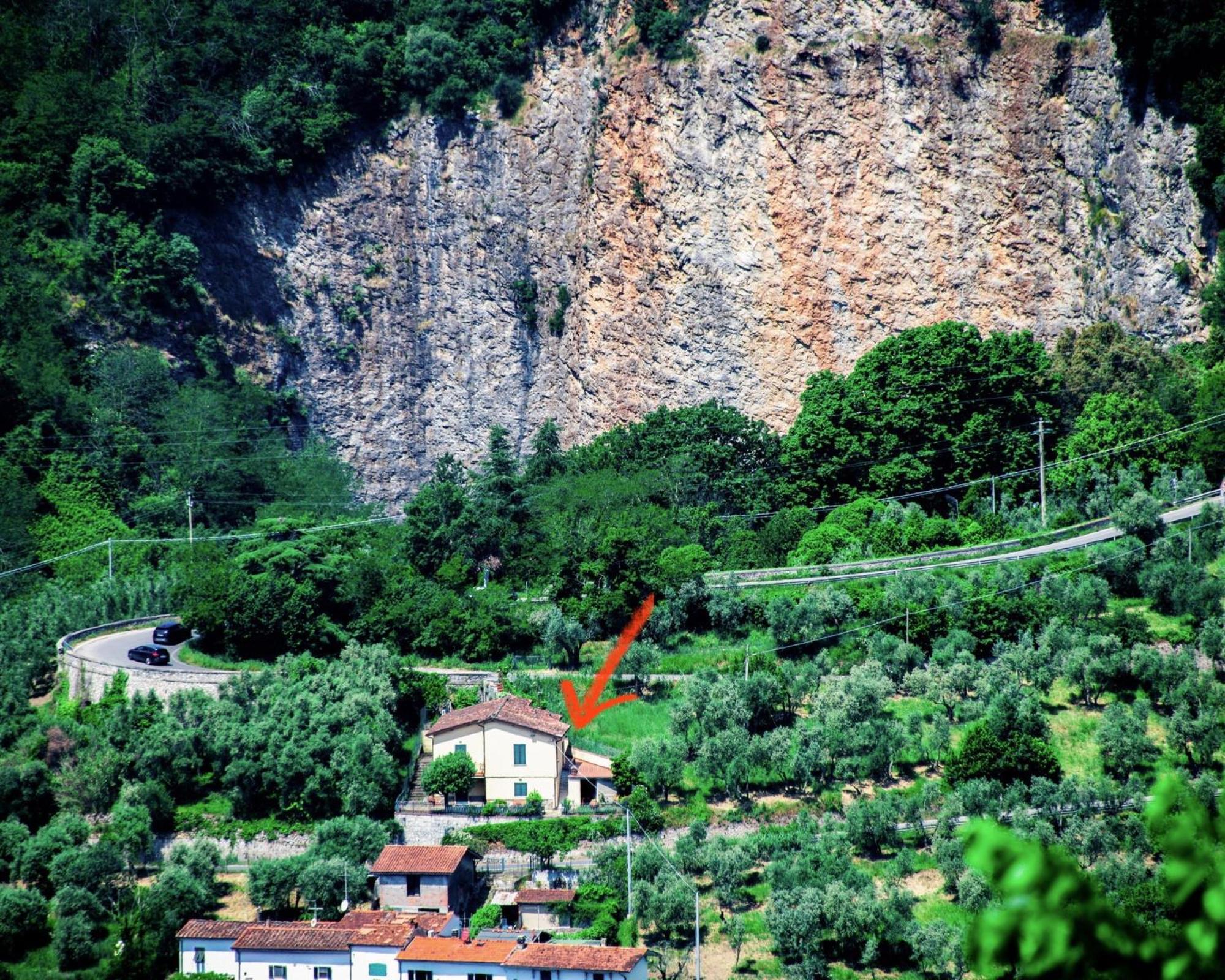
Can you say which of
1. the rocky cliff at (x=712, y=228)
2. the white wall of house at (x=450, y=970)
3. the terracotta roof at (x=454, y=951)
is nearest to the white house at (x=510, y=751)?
the terracotta roof at (x=454, y=951)

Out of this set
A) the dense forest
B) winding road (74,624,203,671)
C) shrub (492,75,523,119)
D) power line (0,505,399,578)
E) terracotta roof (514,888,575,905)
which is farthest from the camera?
shrub (492,75,523,119)

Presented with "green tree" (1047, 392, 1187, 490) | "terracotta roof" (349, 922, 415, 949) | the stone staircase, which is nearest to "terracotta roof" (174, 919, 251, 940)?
"terracotta roof" (349, 922, 415, 949)

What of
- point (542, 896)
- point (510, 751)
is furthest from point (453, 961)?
point (510, 751)

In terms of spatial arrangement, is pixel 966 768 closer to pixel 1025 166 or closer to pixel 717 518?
pixel 717 518

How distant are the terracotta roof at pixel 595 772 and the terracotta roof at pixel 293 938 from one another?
8348mm

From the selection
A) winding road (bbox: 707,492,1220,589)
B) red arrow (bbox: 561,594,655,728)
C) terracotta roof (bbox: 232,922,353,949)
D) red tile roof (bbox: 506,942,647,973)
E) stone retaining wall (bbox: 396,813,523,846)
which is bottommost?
red tile roof (bbox: 506,942,647,973)

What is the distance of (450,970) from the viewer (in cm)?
3650

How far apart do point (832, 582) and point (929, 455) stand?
8.77 metres

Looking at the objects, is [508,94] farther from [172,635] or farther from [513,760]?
[513,760]

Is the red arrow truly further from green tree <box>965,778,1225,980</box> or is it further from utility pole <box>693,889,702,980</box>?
green tree <box>965,778,1225,980</box>

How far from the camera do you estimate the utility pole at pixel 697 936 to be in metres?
36.3

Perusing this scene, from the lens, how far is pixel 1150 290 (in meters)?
63.6

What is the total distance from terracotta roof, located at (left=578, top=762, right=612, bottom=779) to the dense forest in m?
0.88

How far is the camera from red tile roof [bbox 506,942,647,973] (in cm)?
3512
